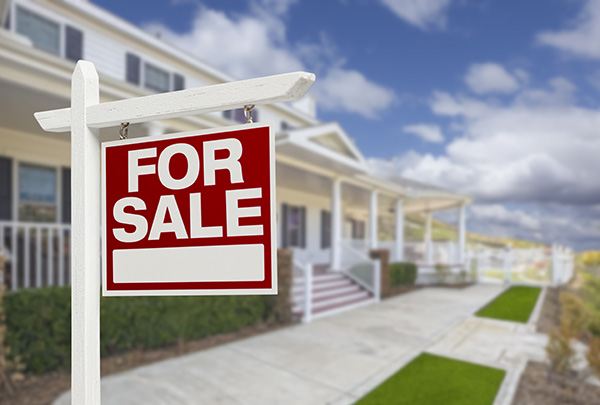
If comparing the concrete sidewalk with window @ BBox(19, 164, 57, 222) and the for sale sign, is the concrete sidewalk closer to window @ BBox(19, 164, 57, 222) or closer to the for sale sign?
the for sale sign

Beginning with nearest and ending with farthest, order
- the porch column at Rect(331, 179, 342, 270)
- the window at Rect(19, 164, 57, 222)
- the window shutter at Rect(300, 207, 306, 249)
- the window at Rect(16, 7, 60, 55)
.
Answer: the window at Rect(19, 164, 57, 222), the window at Rect(16, 7, 60, 55), the porch column at Rect(331, 179, 342, 270), the window shutter at Rect(300, 207, 306, 249)

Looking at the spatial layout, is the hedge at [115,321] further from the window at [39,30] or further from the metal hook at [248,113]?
the window at [39,30]

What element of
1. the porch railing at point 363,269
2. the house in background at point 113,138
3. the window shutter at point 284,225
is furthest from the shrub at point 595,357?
the window shutter at point 284,225

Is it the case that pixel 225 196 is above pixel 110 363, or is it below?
above

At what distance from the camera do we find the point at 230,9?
12.1 metres

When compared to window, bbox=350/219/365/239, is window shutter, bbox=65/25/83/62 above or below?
above

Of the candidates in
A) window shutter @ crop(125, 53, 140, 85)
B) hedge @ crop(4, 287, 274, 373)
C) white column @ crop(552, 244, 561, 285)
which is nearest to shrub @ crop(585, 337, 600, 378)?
hedge @ crop(4, 287, 274, 373)

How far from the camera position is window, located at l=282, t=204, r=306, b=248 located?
14070 mm

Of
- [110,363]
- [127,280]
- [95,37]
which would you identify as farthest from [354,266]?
[127,280]

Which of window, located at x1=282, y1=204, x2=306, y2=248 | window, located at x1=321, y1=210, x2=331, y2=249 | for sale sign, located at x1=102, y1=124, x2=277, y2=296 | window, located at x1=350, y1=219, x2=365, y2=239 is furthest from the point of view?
window, located at x1=350, y1=219, x2=365, y2=239

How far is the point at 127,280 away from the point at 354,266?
35.5ft

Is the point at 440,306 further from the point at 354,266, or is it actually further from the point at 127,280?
the point at 127,280

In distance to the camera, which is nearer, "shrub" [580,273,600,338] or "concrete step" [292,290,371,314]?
"shrub" [580,273,600,338]

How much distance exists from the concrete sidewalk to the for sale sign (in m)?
3.51
